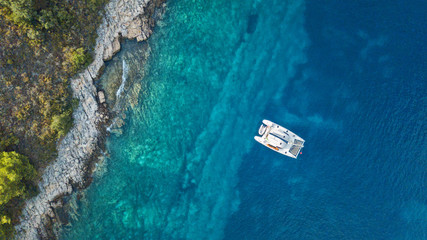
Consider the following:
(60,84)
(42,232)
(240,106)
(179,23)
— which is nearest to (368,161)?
(240,106)

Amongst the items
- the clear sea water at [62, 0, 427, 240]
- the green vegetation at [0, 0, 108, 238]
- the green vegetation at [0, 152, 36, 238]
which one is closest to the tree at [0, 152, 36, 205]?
the green vegetation at [0, 152, 36, 238]

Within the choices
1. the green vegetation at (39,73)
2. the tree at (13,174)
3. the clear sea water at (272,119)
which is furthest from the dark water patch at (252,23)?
the tree at (13,174)

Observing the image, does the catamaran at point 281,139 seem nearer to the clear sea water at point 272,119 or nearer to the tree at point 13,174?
the clear sea water at point 272,119

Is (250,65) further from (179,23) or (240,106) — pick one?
(179,23)

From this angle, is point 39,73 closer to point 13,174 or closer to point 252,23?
point 13,174

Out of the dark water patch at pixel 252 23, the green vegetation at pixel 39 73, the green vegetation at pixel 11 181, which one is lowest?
the green vegetation at pixel 11 181
